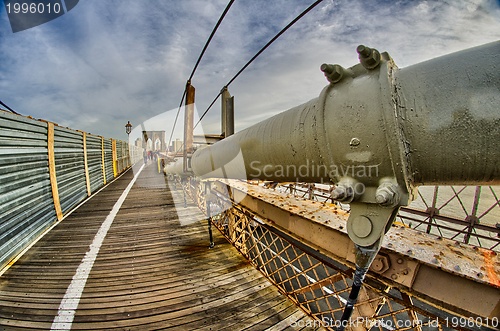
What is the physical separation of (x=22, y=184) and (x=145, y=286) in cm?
444

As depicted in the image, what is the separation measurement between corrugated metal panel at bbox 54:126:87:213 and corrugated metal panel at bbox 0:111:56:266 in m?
0.94

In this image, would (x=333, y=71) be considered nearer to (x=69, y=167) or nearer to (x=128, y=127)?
(x=69, y=167)

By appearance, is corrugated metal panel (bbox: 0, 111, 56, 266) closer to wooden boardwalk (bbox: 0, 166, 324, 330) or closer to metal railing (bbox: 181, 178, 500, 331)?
wooden boardwalk (bbox: 0, 166, 324, 330)

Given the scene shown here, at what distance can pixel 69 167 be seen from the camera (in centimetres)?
880

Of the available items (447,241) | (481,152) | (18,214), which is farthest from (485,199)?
(18,214)

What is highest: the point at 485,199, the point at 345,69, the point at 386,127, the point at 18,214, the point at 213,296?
the point at 345,69

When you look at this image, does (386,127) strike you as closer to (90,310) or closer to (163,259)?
(90,310)

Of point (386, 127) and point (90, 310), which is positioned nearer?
point (386, 127)

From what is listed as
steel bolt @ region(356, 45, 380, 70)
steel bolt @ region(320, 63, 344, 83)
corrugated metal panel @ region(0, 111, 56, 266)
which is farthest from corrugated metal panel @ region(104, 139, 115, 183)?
steel bolt @ region(356, 45, 380, 70)

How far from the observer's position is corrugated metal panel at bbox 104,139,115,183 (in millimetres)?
15672

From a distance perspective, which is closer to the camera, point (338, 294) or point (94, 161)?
point (338, 294)

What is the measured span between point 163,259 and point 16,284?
8.66 feet

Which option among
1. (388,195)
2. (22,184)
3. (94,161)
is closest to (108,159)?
(94,161)

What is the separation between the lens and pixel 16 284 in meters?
4.11
